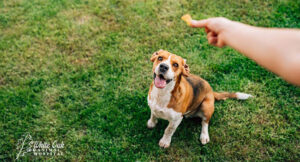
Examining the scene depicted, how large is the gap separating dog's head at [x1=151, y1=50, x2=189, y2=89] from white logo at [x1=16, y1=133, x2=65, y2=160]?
2324 millimetres

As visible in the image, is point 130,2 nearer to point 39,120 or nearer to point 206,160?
point 39,120

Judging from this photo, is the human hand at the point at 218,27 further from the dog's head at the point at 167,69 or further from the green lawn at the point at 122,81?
the green lawn at the point at 122,81

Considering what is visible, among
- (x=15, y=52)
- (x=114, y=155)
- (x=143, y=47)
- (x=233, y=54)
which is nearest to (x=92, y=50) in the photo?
(x=143, y=47)

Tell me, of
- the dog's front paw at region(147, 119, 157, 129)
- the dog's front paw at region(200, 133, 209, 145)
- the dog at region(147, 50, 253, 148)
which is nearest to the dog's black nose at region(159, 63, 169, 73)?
the dog at region(147, 50, 253, 148)

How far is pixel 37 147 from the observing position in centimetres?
394

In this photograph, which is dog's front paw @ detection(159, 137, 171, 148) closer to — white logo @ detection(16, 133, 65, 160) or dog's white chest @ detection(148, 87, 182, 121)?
dog's white chest @ detection(148, 87, 182, 121)

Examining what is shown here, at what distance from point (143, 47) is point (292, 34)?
4.18 m

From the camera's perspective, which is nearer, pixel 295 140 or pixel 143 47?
pixel 295 140

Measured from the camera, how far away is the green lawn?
13.1 feet

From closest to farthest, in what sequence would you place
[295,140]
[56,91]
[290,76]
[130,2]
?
[290,76] < [295,140] < [56,91] < [130,2]

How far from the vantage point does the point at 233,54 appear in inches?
198

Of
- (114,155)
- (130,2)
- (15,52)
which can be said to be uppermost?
(130,2)

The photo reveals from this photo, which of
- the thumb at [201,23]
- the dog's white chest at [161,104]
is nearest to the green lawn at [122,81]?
the dog's white chest at [161,104]

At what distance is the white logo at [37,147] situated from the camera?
388 centimetres
